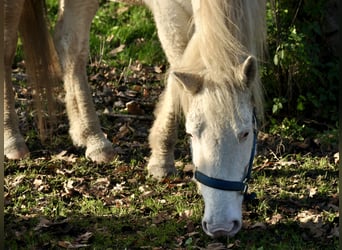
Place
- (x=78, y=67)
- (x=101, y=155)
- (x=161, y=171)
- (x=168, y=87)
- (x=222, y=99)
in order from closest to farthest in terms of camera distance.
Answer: (x=222, y=99) < (x=168, y=87) < (x=161, y=171) < (x=101, y=155) < (x=78, y=67)

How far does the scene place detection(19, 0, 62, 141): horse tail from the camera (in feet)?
20.1

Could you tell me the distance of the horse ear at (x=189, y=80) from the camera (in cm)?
435

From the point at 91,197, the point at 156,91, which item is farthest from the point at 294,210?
the point at 156,91

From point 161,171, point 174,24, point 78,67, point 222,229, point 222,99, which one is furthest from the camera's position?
point 78,67

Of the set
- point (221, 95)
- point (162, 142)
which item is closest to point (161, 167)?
point (162, 142)

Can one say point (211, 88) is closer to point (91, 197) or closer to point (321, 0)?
point (91, 197)

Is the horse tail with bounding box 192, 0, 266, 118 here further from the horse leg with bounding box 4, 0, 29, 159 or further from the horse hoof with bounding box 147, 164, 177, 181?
the horse leg with bounding box 4, 0, 29, 159

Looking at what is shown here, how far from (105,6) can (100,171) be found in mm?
3935

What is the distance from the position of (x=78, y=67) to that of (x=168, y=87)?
124 centimetres

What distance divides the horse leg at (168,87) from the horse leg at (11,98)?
1132 millimetres

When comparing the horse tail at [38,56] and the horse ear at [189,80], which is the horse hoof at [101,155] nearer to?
the horse tail at [38,56]

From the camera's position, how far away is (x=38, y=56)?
242 inches

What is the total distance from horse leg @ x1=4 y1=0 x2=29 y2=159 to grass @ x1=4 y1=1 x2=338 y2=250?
0.12 m

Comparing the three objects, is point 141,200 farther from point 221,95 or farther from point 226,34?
point 226,34
